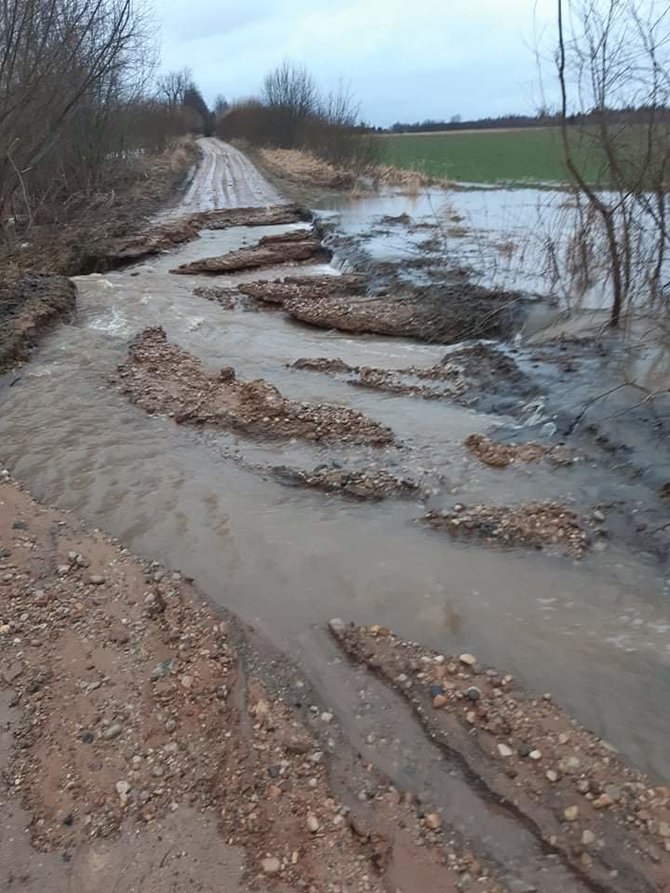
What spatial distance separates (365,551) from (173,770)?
2.26 meters

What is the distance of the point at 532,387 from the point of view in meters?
8.09

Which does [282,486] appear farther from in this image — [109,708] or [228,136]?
[228,136]

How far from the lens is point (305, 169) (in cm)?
3816

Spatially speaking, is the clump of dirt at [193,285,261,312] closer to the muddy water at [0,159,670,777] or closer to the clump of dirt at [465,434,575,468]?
the muddy water at [0,159,670,777]

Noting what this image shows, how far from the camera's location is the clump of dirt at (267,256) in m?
15.1

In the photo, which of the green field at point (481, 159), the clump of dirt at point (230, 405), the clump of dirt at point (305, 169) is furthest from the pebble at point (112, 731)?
the clump of dirt at point (305, 169)

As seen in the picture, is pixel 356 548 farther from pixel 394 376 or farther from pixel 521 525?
pixel 394 376

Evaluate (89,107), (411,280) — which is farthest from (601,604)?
(89,107)

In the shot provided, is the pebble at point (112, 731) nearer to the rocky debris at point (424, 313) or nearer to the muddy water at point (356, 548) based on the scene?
the muddy water at point (356, 548)

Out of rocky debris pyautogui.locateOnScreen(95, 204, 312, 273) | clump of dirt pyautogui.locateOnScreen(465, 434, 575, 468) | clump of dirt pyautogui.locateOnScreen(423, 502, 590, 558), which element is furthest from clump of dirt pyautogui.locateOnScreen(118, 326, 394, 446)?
rocky debris pyautogui.locateOnScreen(95, 204, 312, 273)

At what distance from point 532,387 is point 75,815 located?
6502 mm

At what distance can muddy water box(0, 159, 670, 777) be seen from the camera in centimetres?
399

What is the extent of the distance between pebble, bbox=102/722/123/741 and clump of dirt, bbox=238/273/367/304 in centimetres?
969

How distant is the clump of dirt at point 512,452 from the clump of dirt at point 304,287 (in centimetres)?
653
